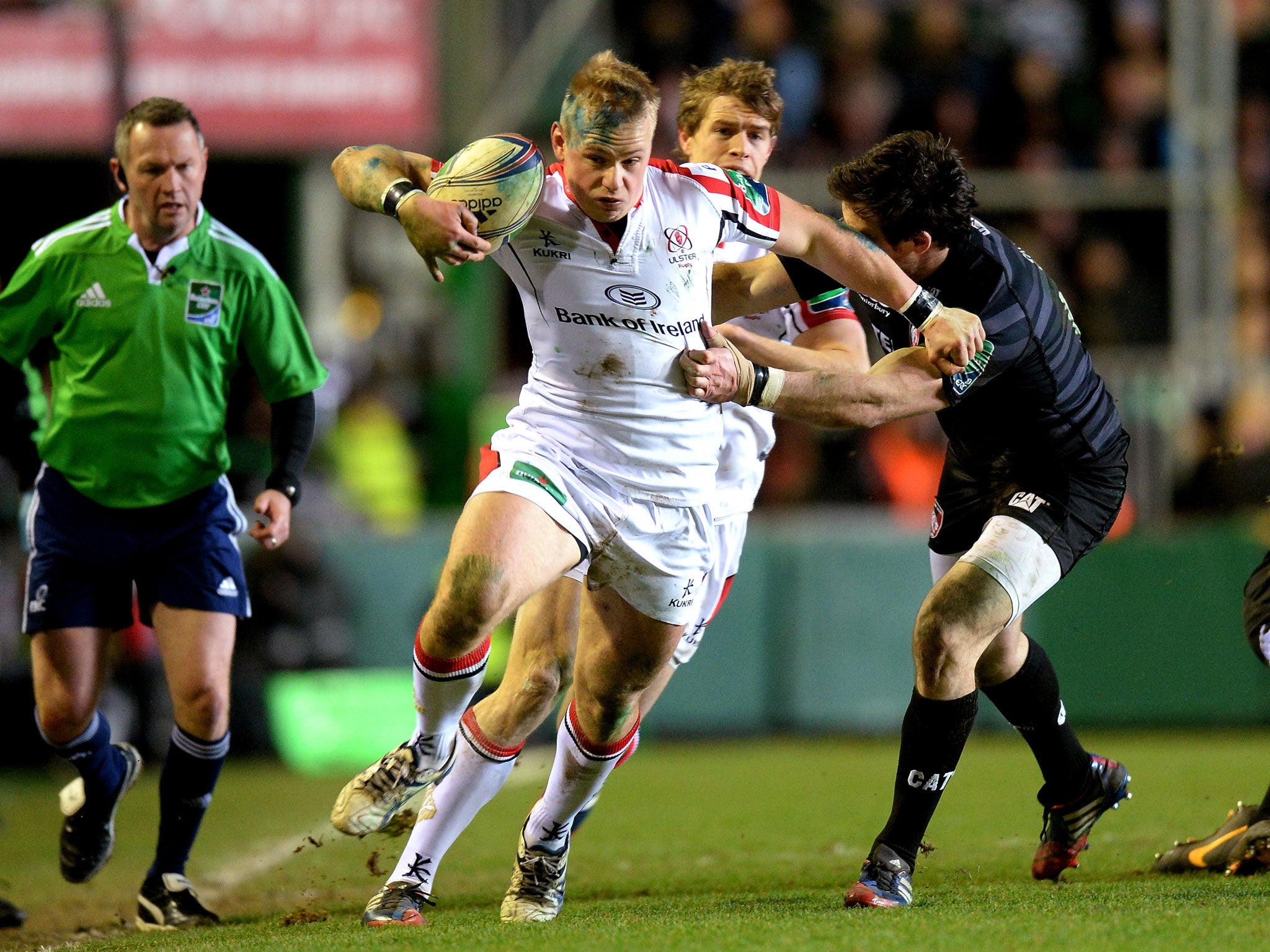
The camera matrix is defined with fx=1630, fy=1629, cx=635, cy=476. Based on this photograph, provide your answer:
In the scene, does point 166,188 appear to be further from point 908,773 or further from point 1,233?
point 1,233

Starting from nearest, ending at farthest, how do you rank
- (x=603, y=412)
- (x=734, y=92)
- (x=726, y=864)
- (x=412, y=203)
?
1. (x=412, y=203)
2. (x=603, y=412)
3. (x=734, y=92)
4. (x=726, y=864)

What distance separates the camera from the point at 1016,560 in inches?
217

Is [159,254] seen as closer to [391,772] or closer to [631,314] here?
[631,314]

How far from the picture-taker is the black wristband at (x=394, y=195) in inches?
195

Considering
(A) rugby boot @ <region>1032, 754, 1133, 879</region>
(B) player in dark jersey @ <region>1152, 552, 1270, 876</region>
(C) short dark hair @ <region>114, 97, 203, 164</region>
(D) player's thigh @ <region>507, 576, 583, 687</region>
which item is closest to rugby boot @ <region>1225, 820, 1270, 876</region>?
(B) player in dark jersey @ <region>1152, 552, 1270, 876</region>

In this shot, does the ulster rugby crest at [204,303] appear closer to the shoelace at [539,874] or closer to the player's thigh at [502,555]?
the player's thigh at [502,555]

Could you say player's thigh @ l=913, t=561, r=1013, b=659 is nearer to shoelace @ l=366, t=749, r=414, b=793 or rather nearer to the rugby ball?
shoelace @ l=366, t=749, r=414, b=793

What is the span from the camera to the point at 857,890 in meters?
5.32

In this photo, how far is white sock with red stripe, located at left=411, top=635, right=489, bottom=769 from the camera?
5223 millimetres

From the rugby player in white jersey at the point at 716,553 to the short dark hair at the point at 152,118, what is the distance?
1.83m

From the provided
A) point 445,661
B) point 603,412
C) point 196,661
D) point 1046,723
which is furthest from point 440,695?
point 1046,723

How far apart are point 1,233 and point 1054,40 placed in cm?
1174

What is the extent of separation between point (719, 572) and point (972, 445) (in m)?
1.29

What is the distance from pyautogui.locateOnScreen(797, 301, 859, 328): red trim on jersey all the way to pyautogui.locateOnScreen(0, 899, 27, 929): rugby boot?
3.88 m
